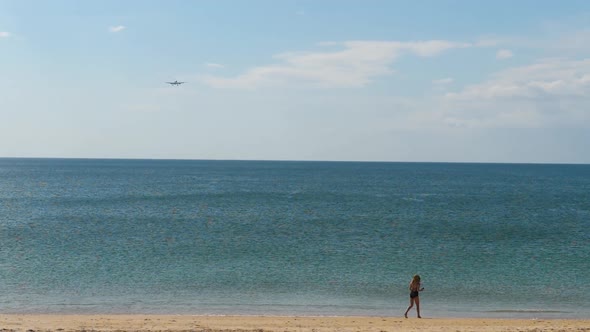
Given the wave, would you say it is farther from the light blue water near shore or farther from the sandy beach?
the sandy beach

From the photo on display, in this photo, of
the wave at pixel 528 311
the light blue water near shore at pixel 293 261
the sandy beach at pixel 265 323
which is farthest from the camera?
the light blue water near shore at pixel 293 261

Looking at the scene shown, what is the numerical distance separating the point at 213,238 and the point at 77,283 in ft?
58.5

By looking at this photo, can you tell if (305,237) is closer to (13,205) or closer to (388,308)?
(388,308)

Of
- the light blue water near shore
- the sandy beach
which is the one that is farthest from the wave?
the sandy beach

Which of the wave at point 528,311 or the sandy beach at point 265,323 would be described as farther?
the wave at point 528,311

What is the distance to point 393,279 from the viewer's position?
3234 cm

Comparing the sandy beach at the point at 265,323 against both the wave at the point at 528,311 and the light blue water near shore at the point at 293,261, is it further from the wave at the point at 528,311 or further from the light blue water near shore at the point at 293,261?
the light blue water near shore at the point at 293,261

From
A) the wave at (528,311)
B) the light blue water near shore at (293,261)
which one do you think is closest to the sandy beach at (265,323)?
the wave at (528,311)

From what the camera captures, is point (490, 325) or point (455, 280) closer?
point (490, 325)

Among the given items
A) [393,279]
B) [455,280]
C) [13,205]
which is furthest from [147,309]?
[13,205]

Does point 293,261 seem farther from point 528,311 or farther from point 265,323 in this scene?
point 265,323

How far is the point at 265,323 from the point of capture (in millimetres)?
22141

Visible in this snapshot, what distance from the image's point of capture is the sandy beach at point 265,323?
2045 cm

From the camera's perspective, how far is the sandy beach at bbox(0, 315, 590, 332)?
20453mm
